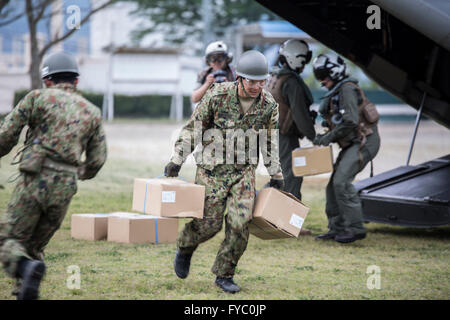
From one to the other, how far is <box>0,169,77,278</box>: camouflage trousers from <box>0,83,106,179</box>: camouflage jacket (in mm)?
162

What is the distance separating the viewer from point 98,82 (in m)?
39.7

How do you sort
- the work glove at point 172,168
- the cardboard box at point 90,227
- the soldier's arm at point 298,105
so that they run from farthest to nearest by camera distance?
the soldier's arm at point 298,105 → the cardboard box at point 90,227 → the work glove at point 172,168

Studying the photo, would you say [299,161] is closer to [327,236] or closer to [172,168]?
[327,236]

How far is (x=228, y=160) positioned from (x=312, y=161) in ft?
8.92

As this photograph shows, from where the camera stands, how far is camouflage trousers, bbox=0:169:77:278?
4.79 m

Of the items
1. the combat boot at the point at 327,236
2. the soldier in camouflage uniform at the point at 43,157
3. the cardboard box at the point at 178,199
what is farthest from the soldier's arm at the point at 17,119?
the combat boot at the point at 327,236

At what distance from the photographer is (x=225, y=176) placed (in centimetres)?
574

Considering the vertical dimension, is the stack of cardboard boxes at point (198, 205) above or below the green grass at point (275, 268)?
above

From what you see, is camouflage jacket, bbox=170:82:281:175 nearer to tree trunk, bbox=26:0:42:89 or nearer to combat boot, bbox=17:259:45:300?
combat boot, bbox=17:259:45:300

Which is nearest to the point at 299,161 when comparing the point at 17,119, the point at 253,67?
the point at 253,67

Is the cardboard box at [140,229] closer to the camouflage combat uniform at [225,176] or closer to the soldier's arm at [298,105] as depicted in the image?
the soldier's arm at [298,105]

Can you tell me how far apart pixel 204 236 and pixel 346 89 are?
3340mm

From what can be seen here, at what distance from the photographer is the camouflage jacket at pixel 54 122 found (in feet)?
15.8

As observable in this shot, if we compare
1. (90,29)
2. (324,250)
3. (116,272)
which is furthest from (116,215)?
(90,29)
